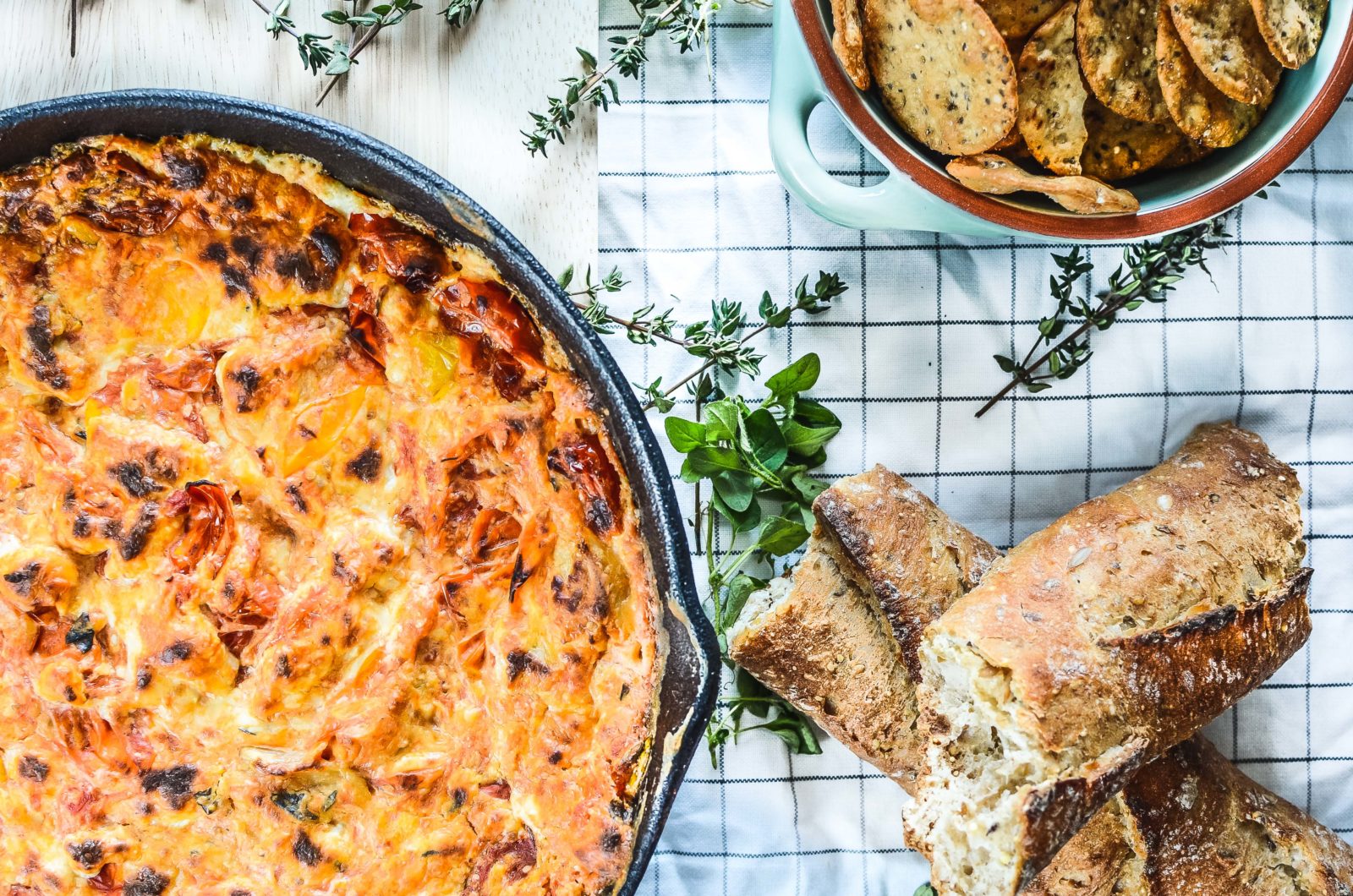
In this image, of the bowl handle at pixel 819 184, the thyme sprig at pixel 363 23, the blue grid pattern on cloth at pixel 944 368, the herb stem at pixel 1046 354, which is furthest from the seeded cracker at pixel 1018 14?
the thyme sprig at pixel 363 23

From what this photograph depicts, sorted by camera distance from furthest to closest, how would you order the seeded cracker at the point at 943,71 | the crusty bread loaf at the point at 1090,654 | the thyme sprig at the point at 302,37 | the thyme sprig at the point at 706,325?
the thyme sprig at the point at 706,325
the thyme sprig at the point at 302,37
the crusty bread loaf at the point at 1090,654
the seeded cracker at the point at 943,71

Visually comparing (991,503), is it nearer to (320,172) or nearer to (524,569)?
(524,569)

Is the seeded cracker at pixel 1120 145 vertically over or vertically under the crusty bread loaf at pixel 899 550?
over

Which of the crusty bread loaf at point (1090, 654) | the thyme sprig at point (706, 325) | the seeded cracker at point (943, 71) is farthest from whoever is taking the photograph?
the thyme sprig at point (706, 325)

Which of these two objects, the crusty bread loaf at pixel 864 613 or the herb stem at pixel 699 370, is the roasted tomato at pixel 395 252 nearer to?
the herb stem at pixel 699 370

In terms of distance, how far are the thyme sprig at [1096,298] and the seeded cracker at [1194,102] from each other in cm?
30

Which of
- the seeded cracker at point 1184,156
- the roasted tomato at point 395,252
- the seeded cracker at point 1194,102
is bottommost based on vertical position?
the roasted tomato at point 395,252

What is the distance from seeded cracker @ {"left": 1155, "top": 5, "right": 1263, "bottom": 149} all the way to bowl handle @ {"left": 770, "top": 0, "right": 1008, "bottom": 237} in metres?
0.33

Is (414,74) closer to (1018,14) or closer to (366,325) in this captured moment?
(366,325)

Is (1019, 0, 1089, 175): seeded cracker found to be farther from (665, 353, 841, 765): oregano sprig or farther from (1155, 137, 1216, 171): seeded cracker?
(665, 353, 841, 765): oregano sprig

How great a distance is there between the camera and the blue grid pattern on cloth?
226 centimetres

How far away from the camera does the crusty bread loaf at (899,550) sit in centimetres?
205

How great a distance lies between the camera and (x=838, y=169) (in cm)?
225

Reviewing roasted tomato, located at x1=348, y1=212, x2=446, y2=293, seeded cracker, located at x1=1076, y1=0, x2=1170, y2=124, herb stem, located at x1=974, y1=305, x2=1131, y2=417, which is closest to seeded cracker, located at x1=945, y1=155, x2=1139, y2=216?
seeded cracker, located at x1=1076, y1=0, x2=1170, y2=124
